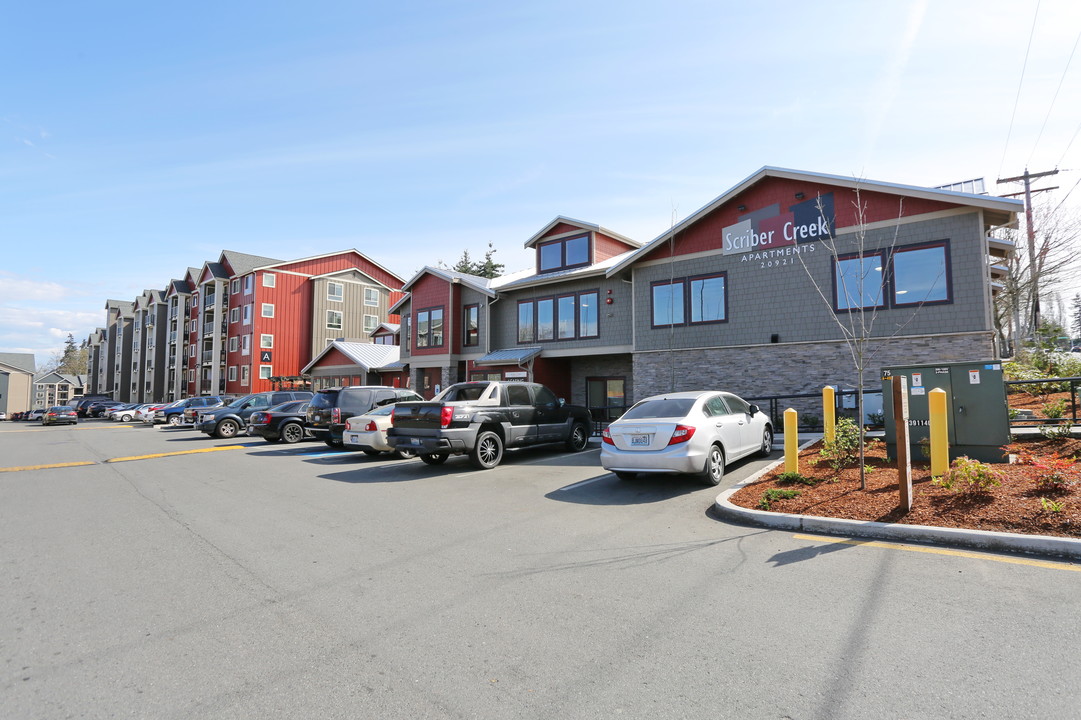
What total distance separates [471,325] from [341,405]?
12.1 metres

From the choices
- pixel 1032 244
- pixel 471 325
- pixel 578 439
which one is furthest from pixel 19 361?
pixel 1032 244

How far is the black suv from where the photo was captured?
52.7ft

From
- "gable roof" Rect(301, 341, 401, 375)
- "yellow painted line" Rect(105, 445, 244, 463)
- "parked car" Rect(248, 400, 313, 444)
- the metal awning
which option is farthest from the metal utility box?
"gable roof" Rect(301, 341, 401, 375)

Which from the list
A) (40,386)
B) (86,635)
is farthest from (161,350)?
(86,635)

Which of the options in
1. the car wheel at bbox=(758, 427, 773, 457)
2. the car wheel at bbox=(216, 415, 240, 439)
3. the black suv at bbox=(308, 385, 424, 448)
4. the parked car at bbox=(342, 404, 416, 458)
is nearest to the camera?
the car wheel at bbox=(758, 427, 773, 457)

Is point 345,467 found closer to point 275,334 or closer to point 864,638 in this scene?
point 864,638

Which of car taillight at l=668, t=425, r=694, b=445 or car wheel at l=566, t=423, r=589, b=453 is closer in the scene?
car taillight at l=668, t=425, r=694, b=445

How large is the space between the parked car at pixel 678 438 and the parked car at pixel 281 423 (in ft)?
43.3

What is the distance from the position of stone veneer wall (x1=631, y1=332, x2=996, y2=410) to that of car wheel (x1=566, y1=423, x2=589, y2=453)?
5.46 meters

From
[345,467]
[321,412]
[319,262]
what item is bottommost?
[345,467]

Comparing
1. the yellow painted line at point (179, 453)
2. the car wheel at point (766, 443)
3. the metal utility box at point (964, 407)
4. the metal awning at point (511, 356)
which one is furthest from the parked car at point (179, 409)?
the metal utility box at point (964, 407)

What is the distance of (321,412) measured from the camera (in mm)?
16891

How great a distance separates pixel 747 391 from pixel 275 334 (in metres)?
40.5

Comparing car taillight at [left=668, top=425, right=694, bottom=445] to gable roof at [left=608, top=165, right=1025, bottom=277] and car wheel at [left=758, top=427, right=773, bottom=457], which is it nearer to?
car wheel at [left=758, top=427, right=773, bottom=457]
